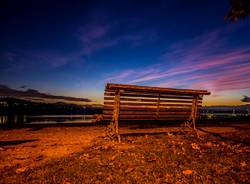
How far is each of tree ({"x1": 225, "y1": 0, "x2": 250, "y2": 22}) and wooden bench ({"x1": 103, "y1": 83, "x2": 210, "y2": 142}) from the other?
3.58 metres

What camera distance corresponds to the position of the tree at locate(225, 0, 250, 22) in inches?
125

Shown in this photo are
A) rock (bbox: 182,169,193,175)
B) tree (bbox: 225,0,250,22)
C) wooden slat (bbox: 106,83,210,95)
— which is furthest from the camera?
wooden slat (bbox: 106,83,210,95)

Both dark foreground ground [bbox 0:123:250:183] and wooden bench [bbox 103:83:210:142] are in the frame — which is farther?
wooden bench [bbox 103:83:210:142]

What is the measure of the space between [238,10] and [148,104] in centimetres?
421

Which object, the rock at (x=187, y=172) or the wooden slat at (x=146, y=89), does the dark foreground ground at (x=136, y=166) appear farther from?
the wooden slat at (x=146, y=89)

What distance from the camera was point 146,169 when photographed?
13.0 feet

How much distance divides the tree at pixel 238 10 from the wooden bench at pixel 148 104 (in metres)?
3.58

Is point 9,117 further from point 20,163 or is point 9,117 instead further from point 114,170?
point 114,170

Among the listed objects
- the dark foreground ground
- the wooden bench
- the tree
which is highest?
the tree

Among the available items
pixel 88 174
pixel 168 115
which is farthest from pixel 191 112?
pixel 88 174

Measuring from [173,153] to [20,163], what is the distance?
3767 millimetres

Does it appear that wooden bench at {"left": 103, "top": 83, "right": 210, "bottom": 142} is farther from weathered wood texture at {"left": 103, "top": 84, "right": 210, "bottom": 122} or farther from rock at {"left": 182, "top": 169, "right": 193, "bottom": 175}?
rock at {"left": 182, "top": 169, "right": 193, "bottom": 175}

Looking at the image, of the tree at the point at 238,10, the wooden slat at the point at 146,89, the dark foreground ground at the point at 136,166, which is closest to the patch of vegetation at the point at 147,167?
the dark foreground ground at the point at 136,166

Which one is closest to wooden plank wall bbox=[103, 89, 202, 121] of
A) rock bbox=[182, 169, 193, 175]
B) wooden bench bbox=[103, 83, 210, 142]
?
wooden bench bbox=[103, 83, 210, 142]
